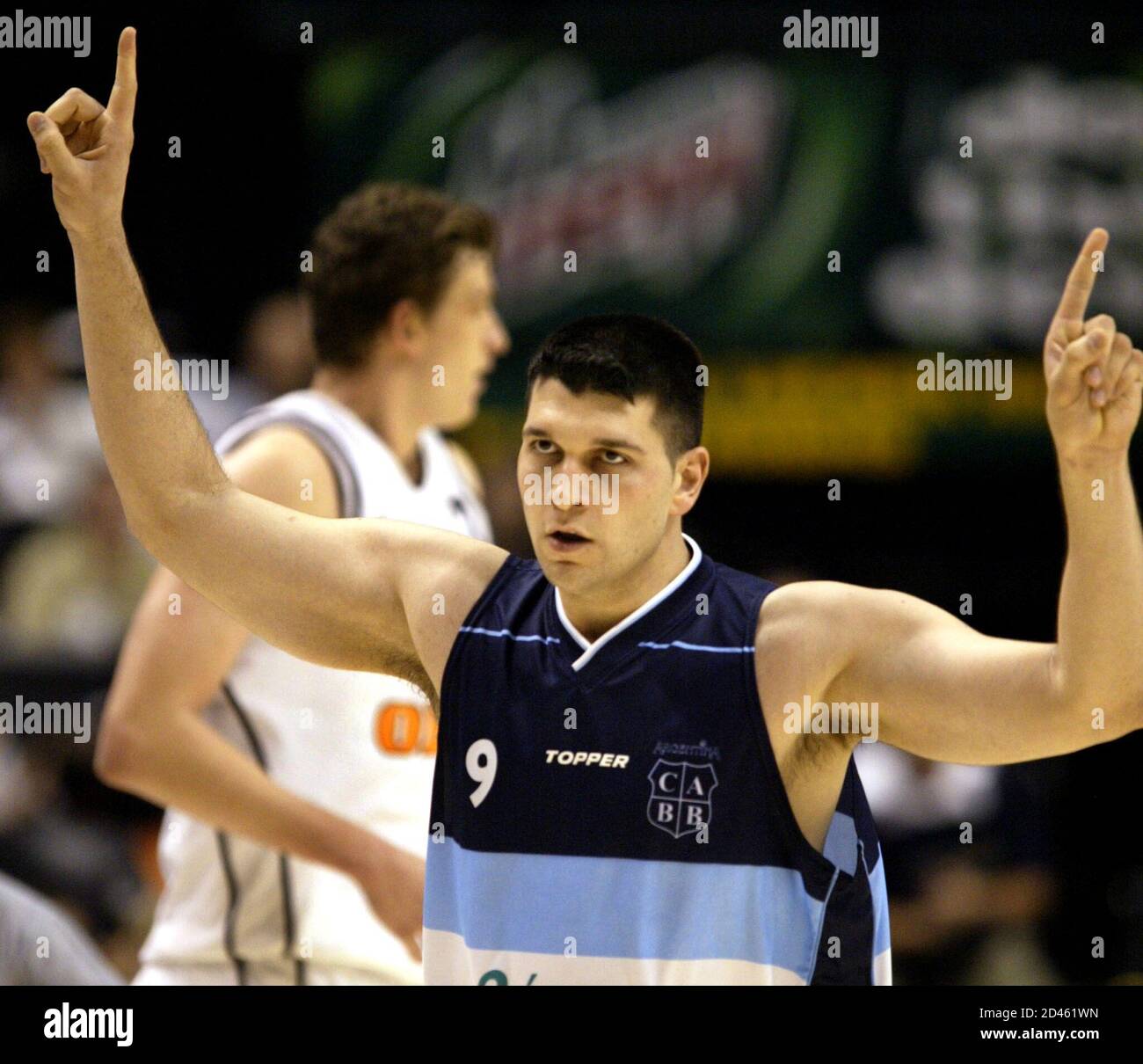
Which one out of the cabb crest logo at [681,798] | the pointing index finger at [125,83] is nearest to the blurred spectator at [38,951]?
the cabb crest logo at [681,798]

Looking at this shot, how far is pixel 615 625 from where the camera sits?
311 centimetres

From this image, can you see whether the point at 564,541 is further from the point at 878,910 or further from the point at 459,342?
the point at 459,342

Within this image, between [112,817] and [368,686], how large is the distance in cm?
314

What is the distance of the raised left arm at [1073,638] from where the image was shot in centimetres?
252

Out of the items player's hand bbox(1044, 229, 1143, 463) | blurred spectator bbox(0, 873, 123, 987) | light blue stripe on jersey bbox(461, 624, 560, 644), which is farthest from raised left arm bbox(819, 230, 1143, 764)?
blurred spectator bbox(0, 873, 123, 987)

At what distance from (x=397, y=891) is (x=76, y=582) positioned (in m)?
4.32

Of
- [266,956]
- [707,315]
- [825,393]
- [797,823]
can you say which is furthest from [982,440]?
[797,823]

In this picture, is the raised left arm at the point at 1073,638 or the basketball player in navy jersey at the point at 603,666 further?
the basketball player in navy jersey at the point at 603,666

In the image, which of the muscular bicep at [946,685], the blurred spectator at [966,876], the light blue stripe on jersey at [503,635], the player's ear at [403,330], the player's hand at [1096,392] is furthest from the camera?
the blurred spectator at [966,876]

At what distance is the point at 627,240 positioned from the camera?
823 centimetres

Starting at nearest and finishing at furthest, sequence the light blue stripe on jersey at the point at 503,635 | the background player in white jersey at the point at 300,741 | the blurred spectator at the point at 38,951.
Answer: the light blue stripe on jersey at the point at 503,635
the background player in white jersey at the point at 300,741
the blurred spectator at the point at 38,951

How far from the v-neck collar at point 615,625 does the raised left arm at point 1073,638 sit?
0.44 m

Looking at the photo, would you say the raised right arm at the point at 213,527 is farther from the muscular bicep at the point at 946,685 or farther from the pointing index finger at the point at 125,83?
the muscular bicep at the point at 946,685

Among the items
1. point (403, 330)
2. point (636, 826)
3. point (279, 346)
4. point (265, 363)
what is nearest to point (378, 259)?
point (403, 330)
